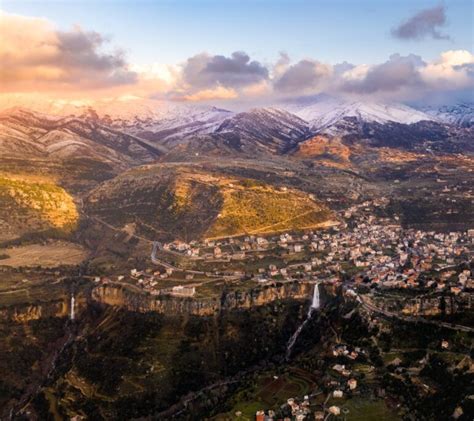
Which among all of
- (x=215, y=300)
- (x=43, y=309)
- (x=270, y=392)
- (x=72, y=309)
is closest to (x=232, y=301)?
(x=215, y=300)

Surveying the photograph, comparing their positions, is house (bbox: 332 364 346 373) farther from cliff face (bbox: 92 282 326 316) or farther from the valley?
cliff face (bbox: 92 282 326 316)

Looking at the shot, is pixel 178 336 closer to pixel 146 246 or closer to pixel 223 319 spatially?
pixel 223 319

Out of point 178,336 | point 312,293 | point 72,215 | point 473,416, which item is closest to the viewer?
point 473,416

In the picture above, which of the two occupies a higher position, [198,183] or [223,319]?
[198,183]

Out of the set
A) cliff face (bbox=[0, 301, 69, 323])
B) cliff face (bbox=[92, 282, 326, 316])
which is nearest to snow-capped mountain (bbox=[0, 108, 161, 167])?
cliff face (bbox=[0, 301, 69, 323])

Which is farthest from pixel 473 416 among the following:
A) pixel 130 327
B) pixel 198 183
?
pixel 198 183
